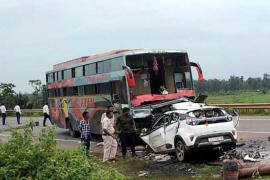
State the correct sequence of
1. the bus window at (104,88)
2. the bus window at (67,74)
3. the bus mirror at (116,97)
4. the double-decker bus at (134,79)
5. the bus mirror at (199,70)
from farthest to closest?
the bus window at (67,74) < the bus window at (104,88) < the bus mirror at (199,70) < the bus mirror at (116,97) < the double-decker bus at (134,79)

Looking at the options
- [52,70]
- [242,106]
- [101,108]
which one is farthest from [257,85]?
[101,108]

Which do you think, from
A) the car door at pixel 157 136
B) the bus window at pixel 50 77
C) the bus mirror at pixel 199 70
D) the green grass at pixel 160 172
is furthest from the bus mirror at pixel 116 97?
the bus window at pixel 50 77

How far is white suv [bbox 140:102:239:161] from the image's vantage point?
42.3 ft

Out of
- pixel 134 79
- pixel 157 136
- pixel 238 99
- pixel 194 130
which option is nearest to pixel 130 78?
pixel 134 79

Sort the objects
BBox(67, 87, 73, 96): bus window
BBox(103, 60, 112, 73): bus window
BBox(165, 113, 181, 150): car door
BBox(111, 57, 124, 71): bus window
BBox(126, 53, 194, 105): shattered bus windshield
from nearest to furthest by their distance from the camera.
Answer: BBox(165, 113, 181, 150): car door
BBox(111, 57, 124, 71): bus window
BBox(126, 53, 194, 105): shattered bus windshield
BBox(103, 60, 112, 73): bus window
BBox(67, 87, 73, 96): bus window

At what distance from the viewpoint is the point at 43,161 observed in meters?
7.38

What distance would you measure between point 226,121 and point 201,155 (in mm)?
1535

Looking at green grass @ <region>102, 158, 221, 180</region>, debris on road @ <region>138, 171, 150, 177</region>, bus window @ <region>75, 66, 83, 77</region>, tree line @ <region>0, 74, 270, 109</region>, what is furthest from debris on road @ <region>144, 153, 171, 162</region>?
tree line @ <region>0, 74, 270, 109</region>

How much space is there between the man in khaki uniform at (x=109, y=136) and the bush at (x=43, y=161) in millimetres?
6814

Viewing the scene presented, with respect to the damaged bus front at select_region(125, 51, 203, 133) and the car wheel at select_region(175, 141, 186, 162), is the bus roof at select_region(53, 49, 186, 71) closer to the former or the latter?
the damaged bus front at select_region(125, 51, 203, 133)

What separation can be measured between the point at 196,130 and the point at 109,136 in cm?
317

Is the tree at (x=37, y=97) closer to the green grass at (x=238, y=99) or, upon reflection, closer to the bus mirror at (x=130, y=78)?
the green grass at (x=238, y=99)

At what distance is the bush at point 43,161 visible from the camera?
276 inches

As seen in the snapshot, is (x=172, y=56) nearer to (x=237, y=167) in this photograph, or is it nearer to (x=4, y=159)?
(x=237, y=167)
